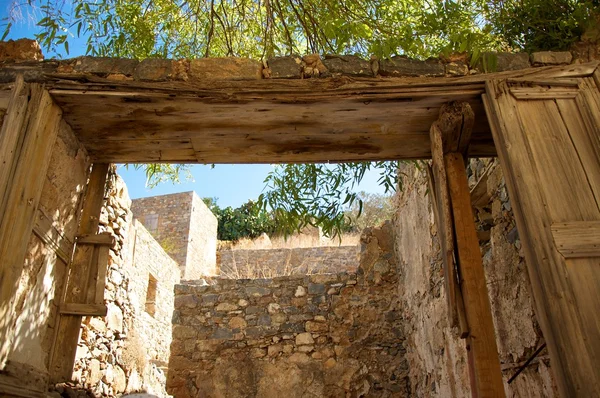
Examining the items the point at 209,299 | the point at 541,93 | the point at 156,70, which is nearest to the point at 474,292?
the point at 541,93

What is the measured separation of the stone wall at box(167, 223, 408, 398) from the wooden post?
11.7 ft

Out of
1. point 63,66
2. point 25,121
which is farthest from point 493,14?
point 25,121

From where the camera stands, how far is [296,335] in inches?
261

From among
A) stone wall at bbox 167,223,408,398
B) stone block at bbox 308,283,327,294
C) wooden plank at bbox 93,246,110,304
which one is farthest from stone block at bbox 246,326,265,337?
wooden plank at bbox 93,246,110,304

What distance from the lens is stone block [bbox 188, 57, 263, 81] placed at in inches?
116

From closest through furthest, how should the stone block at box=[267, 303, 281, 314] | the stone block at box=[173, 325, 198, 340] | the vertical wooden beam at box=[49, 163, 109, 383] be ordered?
the vertical wooden beam at box=[49, 163, 109, 383], the stone block at box=[173, 325, 198, 340], the stone block at box=[267, 303, 281, 314]

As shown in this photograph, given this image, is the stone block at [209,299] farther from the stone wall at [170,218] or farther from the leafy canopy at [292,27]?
the stone wall at [170,218]

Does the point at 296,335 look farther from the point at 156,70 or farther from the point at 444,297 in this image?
the point at 156,70

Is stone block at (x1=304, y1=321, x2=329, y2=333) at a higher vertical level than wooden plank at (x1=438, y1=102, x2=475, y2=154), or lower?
lower

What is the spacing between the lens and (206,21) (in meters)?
5.41

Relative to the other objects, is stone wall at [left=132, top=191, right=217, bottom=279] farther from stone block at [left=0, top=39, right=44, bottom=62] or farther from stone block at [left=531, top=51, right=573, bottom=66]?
stone block at [left=531, top=51, right=573, bottom=66]

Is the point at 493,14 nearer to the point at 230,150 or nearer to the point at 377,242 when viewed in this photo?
the point at 230,150

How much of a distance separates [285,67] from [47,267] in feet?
6.38

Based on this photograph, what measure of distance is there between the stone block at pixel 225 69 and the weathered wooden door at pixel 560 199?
1404 millimetres
